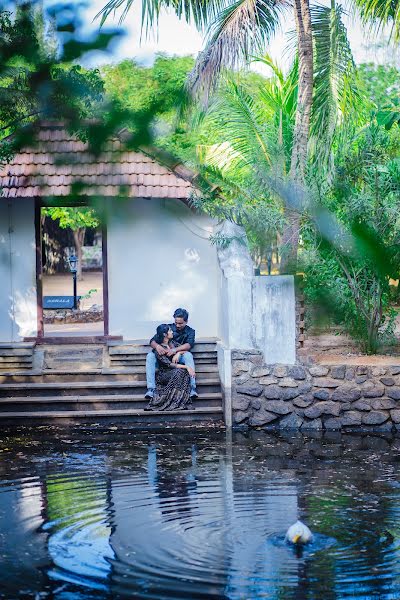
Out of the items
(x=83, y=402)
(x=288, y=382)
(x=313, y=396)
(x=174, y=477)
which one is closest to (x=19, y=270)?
(x=83, y=402)

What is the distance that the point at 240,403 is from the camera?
504 inches

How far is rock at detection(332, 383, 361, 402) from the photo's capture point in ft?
41.4

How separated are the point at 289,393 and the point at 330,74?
4.86 meters

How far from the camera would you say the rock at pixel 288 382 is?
12.7 meters

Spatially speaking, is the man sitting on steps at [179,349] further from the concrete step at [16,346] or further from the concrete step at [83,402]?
the concrete step at [16,346]

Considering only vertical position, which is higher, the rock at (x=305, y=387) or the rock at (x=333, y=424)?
the rock at (x=305, y=387)

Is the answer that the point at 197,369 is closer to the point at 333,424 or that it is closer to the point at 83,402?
the point at 83,402

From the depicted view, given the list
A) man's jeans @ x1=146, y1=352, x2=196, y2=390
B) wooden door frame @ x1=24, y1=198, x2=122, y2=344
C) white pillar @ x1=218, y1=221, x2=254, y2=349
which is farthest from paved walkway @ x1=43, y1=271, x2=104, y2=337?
white pillar @ x1=218, y1=221, x2=254, y2=349

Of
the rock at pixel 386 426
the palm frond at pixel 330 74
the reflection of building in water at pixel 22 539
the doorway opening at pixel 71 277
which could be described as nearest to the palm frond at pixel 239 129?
the palm frond at pixel 330 74

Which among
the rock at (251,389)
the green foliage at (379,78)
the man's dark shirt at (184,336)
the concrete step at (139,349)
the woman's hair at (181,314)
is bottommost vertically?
the rock at (251,389)

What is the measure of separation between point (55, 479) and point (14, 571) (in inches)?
117

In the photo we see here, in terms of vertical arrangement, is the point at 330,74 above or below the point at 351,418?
above

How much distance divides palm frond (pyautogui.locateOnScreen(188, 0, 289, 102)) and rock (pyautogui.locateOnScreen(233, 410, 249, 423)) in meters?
4.31

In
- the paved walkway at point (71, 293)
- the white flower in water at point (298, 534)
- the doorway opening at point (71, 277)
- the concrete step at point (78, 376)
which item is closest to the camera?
the white flower in water at point (298, 534)
